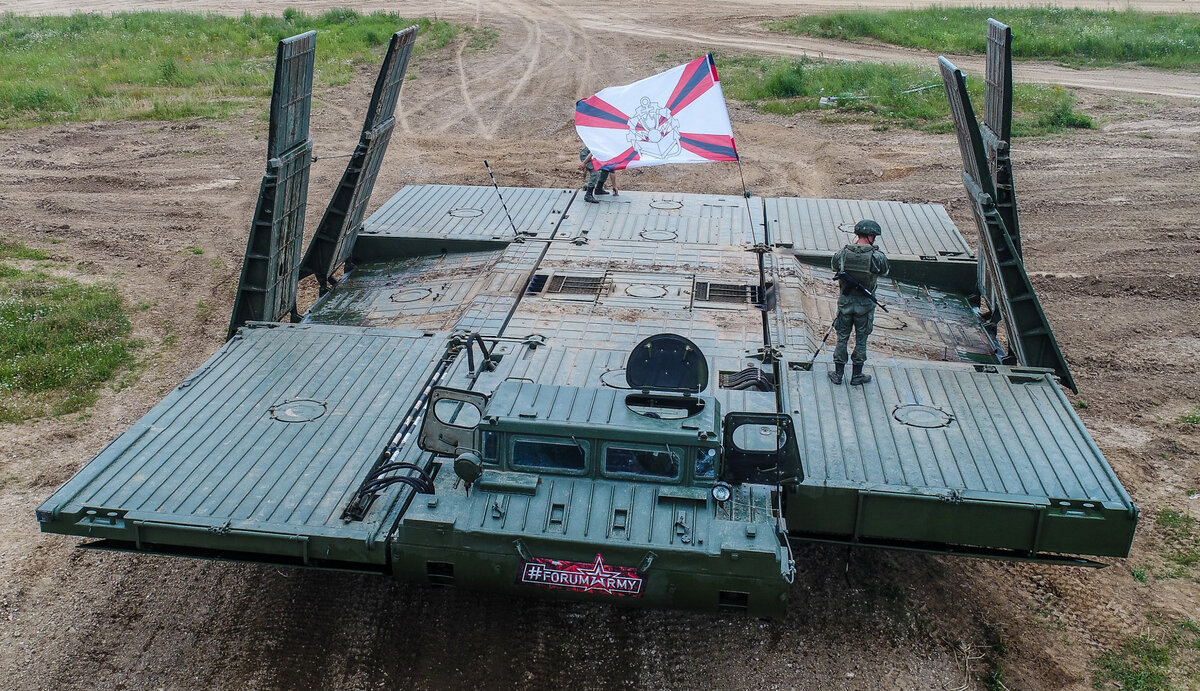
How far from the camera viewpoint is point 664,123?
12.6m

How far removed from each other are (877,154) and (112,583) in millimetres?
17275

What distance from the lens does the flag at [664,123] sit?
12.4 metres

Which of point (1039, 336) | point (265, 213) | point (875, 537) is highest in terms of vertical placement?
point (265, 213)

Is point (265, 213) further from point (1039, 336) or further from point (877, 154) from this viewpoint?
point (877, 154)

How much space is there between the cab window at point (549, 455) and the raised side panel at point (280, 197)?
4.34m

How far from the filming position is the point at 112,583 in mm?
8328

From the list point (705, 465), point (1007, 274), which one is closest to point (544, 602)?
point (705, 465)

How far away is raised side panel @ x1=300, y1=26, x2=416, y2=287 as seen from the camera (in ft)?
38.0

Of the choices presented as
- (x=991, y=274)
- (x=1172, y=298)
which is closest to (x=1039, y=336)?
(x=991, y=274)

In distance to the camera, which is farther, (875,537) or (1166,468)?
(1166,468)

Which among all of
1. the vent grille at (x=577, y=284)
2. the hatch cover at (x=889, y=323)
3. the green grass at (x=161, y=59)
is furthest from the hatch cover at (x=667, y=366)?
the green grass at (x=161, y=59)

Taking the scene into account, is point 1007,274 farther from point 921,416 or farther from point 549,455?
point 549,455

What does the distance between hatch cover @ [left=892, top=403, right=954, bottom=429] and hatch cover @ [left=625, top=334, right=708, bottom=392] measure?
5.77 feet

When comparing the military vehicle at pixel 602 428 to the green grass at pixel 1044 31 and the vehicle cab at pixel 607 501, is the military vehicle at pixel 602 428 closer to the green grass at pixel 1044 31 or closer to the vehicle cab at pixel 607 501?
the vehicle cab at pixel 607 501
